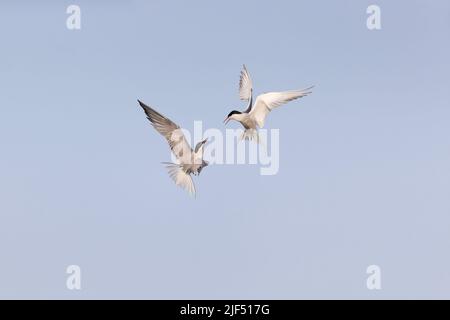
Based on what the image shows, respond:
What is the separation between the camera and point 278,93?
27.1 feet

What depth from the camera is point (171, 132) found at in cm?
784

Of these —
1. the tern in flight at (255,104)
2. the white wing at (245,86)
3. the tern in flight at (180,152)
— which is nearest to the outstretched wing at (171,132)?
the tern in flight at (180,152)

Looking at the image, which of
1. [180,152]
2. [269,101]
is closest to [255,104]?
[269,101]

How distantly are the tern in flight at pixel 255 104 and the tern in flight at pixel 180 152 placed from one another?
52 cm

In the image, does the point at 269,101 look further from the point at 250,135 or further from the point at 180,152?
the point at 180,152

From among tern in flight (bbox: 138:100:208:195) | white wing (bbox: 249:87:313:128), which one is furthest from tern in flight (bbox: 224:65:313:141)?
tern in flight (bbox: 138:100:208:195)

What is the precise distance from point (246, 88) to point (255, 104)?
22 cm

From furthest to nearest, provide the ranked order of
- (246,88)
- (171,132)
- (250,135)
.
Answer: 1. (246,88)
2. (250,135)
3. (171,132)

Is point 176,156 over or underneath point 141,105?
underneath
